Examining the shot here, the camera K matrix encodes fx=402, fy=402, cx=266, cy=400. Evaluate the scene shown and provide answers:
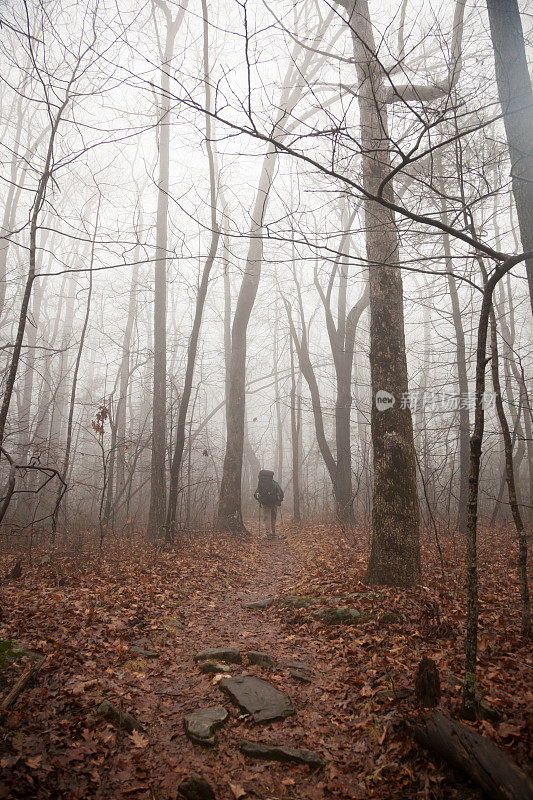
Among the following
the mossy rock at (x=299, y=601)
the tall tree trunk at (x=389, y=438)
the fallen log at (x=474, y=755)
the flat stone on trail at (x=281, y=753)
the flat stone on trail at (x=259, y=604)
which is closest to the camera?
the fallen log at (x=474, y=755)

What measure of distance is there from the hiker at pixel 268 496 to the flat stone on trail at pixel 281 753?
792 centimetres

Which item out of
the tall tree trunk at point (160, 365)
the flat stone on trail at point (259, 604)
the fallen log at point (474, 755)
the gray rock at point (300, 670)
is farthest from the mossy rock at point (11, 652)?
the tall tree trunk at point (160, 365)

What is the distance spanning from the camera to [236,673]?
383cm

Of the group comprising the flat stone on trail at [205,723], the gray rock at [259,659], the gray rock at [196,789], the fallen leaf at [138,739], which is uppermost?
the gray rock at [259,659]

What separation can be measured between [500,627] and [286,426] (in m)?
38.8

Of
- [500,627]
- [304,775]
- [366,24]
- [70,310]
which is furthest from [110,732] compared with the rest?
[70,310]

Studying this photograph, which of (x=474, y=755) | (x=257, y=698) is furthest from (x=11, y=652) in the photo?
(x=474, y=755)

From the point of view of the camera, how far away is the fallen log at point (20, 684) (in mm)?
2870

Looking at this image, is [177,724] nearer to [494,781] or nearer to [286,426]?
[494,781]

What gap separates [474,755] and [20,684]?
10.4 ft

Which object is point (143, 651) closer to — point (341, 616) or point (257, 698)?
point (257, 698)

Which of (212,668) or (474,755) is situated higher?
(474,755)

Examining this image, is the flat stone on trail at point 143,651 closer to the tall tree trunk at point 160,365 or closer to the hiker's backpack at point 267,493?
the tall tree trunk at point 160,365

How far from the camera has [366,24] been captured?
20.7 ft
